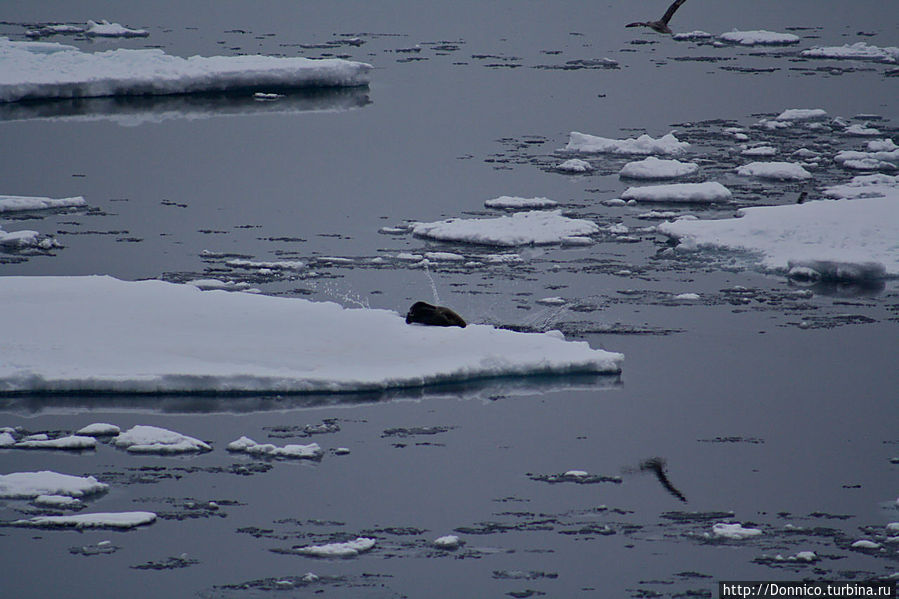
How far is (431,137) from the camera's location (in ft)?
55.2

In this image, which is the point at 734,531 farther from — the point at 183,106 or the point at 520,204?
the point at 183,106

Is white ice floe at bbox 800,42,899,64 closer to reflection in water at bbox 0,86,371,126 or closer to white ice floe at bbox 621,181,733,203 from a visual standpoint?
reflection in water at bbox 0,86,371,126

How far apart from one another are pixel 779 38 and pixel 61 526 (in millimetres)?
19583

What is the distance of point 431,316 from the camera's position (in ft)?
30.4

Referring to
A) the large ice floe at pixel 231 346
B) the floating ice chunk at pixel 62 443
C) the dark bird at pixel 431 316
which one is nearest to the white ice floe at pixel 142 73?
the large ice floe at pixel 231 346

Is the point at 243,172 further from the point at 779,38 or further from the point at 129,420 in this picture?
the point at 779,38

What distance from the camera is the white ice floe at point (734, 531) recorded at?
21.4 ft

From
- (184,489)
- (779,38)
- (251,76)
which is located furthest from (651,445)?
(779,38)

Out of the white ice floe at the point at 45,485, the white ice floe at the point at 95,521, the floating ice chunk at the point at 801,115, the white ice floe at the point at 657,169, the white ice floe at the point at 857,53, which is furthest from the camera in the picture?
the white ice floe at the point at 857,53

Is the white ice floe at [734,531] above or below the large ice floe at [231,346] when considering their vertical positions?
below

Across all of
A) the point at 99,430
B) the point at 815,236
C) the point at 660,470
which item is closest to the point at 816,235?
the point at 815,236

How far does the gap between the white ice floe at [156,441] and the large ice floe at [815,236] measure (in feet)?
17.6

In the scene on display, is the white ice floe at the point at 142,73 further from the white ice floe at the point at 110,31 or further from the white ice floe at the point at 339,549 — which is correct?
the white ice floe at the point at 339,549

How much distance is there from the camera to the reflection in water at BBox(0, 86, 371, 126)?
17.2 m
